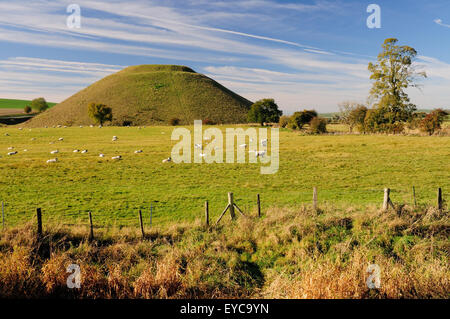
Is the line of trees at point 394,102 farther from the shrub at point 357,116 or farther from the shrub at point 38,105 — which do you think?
the shrub at point 38,105

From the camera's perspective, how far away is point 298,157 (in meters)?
37.8

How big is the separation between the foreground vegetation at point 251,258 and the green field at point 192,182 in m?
3.70

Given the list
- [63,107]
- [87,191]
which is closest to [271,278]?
[87,191]

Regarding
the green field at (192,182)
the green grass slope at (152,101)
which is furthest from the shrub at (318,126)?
the green grass slope at (152,101)

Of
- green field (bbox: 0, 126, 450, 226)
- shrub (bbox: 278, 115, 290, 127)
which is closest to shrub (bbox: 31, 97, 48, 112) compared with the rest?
shrub (bbox: 278, 115, 290, 127)

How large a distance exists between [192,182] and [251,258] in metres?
15.8

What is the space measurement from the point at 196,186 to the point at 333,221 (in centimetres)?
1385

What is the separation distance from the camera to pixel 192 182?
26391 mm

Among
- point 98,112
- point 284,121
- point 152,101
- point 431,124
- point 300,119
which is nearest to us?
point 431,124

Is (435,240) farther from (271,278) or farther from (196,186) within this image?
(196,186)

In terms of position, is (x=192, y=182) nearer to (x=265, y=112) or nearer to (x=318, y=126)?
(x=318, y=126)

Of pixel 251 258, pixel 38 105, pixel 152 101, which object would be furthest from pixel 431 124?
pixel 38 105

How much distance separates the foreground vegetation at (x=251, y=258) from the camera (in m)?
7.73

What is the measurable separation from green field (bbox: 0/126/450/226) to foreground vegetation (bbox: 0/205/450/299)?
3696 millimetres
